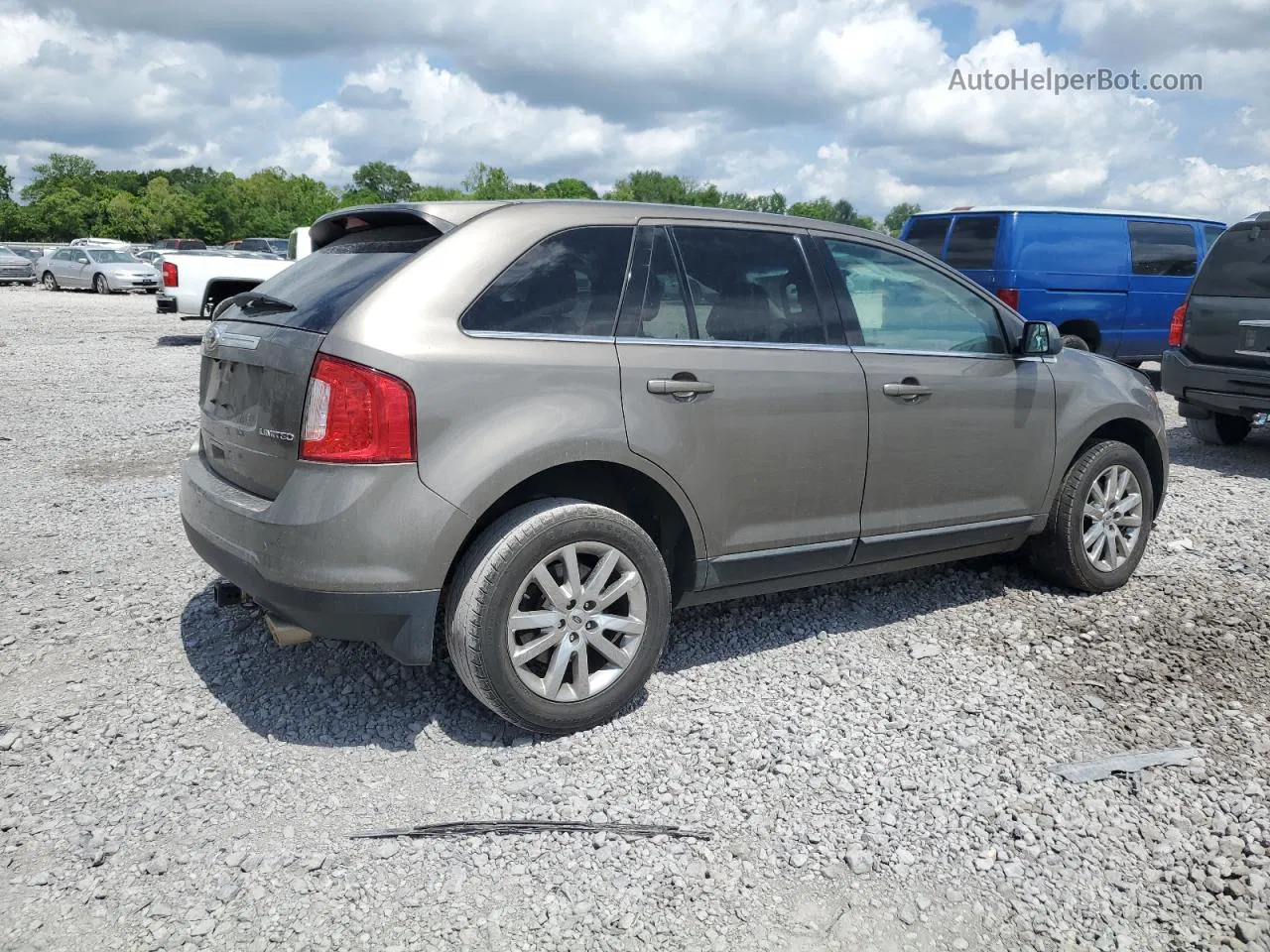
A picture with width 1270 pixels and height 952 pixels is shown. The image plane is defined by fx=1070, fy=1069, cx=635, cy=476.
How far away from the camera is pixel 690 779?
3410 mm

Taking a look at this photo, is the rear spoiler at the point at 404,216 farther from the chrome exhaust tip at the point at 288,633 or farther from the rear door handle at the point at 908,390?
the rear door handle at the point at 908,390

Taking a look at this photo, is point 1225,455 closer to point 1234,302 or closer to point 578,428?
point 1234,302

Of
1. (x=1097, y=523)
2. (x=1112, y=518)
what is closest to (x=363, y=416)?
(x=1097, y=523)

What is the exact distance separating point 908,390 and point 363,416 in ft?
7.44

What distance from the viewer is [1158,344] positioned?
41.3ft

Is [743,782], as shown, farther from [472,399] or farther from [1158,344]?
[1158,344]

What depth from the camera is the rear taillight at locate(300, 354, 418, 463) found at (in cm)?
321

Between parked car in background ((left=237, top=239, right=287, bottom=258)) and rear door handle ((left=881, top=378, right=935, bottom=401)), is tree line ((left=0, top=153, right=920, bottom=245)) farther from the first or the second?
rear door handle ((left=881, top=378, right=935, bottom=401))

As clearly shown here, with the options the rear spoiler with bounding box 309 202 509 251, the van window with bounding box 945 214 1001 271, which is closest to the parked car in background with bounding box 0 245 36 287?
the van window with bounding box 945 214 1001 271

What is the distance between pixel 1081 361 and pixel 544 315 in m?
2.93

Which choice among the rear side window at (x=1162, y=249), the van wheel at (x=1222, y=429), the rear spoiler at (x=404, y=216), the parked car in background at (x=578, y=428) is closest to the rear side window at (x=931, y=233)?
the rear side window at (x=1162, y=249)

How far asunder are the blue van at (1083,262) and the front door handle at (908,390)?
23.0 feet

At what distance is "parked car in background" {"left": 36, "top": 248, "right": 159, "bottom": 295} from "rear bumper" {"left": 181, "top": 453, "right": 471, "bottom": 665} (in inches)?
1265

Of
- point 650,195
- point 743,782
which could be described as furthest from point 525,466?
point 650,195
